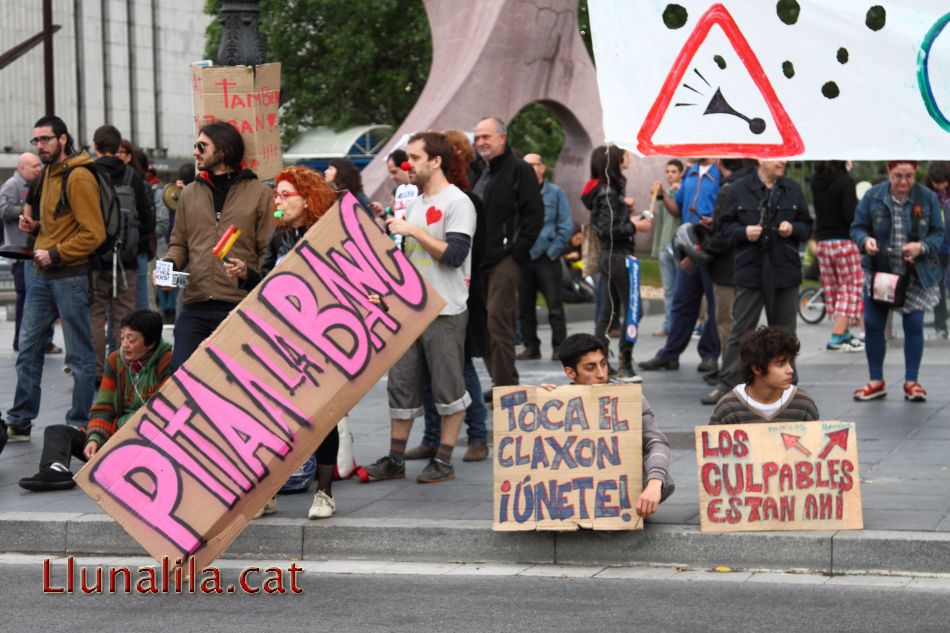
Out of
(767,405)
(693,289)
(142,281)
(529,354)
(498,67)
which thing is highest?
(498,67)

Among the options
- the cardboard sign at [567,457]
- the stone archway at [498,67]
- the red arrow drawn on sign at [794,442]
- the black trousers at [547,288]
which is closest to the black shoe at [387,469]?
the cardboard sign at [567,457]

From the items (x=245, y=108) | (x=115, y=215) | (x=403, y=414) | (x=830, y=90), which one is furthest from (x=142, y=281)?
(x=830, y=90)

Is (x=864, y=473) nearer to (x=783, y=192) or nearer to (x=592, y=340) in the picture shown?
(x=592, y=340)

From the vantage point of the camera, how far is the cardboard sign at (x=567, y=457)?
6730 mm

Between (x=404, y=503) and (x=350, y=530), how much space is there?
1.89 feet

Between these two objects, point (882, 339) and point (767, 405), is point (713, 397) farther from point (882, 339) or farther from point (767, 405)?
point (767, 405)

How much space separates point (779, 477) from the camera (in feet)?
21.9

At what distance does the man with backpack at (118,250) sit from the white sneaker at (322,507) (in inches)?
147

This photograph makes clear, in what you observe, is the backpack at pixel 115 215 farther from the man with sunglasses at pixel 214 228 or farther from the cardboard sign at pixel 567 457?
the cardboard sign at pixel 567 457

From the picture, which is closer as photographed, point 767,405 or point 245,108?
Result: point 767,405

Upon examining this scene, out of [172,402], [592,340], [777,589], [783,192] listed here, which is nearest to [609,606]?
[777,589]

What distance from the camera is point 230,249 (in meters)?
7.55

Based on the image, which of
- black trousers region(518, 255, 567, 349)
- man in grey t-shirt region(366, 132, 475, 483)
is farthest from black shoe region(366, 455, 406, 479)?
black trousers region(518, 255, 567, 349)

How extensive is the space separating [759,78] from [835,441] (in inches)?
63.8
